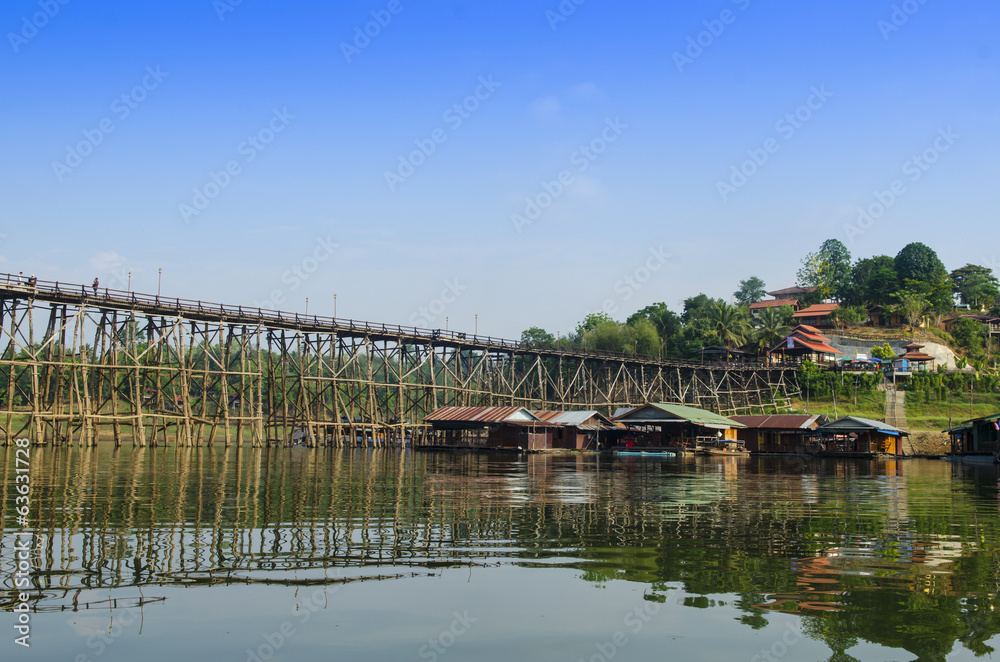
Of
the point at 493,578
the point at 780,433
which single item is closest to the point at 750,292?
the point at 780,433

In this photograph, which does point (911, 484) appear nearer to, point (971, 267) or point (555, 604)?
point (555, 604)

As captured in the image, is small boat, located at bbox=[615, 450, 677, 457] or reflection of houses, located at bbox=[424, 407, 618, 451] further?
reflection of houses, located at bbox=[424, 407, 618, 451]

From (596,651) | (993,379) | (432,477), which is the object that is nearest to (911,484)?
(432,477)

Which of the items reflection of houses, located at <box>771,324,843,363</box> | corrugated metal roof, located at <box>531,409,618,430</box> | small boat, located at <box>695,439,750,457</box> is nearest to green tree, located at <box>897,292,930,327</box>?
reflection of houses, located at <box>771,324,843,363</box>

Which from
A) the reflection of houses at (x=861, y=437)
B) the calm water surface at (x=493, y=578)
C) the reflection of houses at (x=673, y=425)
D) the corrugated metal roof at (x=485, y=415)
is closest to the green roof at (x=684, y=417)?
the reflection of houses at (x=673, y=425)

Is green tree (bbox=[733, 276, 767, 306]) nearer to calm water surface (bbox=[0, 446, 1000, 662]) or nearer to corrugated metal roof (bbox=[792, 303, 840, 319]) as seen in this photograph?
corrugated metal roof (bbox=[792, 303, 840, 319])

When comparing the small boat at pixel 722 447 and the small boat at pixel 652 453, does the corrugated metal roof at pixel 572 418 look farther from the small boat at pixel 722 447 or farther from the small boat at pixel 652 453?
the small boat at pixel 722 447

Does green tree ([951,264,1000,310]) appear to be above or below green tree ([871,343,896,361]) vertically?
above

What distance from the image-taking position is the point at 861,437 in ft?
188

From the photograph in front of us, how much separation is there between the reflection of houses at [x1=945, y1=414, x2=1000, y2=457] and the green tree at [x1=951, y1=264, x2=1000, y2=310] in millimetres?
67876

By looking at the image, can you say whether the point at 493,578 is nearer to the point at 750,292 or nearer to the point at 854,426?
the point at 854,426

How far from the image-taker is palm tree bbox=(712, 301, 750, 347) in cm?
10088

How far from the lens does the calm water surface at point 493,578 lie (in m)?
7.79

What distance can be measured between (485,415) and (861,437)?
27320mm
